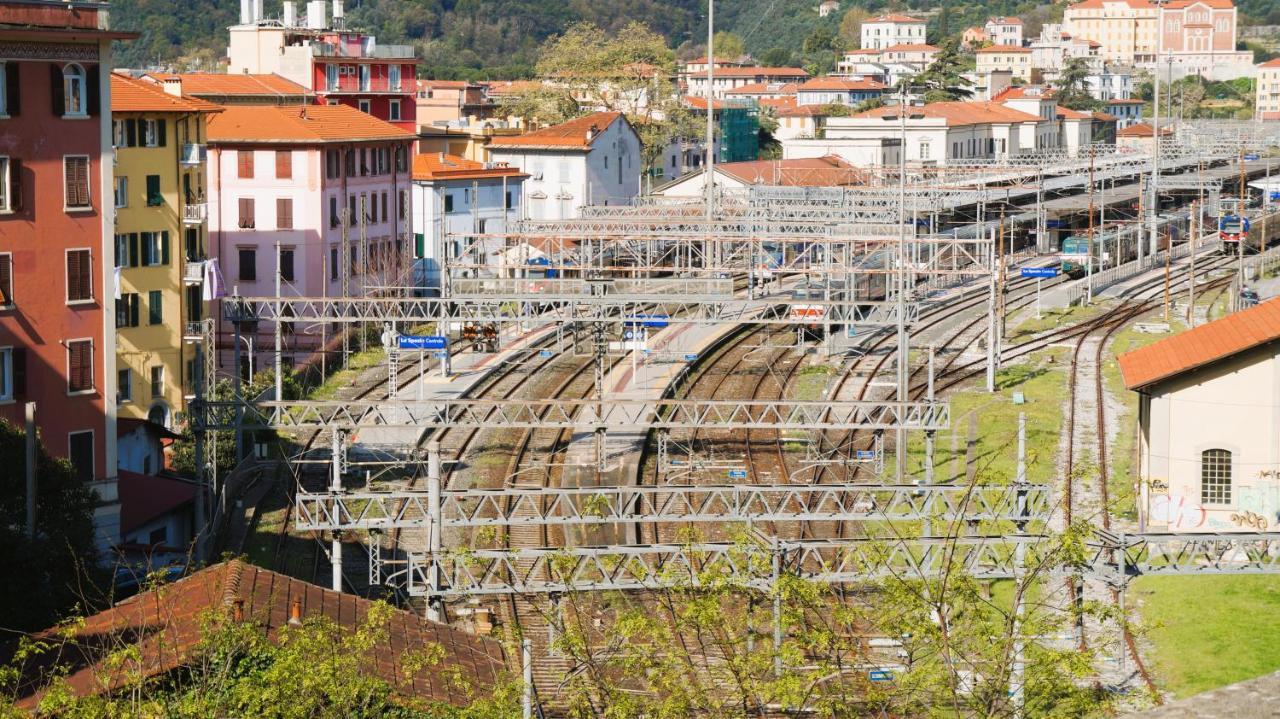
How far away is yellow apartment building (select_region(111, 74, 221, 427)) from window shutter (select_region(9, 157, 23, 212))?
10.7 m

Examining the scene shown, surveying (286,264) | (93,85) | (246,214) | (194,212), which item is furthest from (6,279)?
(246,214)

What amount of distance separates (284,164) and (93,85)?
89.1 feet

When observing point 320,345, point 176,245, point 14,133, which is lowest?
point 320,345

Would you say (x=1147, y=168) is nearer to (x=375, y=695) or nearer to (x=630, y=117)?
(x=630, y=117)

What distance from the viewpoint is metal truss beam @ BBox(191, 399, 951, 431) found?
35.8 m

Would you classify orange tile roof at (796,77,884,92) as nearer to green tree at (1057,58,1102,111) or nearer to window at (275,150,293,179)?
green tree at (1057,58,1102,111)

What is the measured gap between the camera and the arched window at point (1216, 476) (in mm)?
32406

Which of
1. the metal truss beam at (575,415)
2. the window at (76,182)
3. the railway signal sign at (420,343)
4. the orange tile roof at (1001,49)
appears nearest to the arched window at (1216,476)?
the metal truss beam at (575,415)

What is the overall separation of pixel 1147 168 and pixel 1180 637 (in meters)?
71.4

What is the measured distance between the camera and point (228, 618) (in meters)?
20.1

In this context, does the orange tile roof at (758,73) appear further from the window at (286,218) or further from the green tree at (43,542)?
the green tree at (43,542)

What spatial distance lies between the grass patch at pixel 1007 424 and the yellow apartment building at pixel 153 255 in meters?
18.2

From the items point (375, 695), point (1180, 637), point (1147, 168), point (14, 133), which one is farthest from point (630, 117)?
point (375, 695)

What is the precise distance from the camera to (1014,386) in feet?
158
